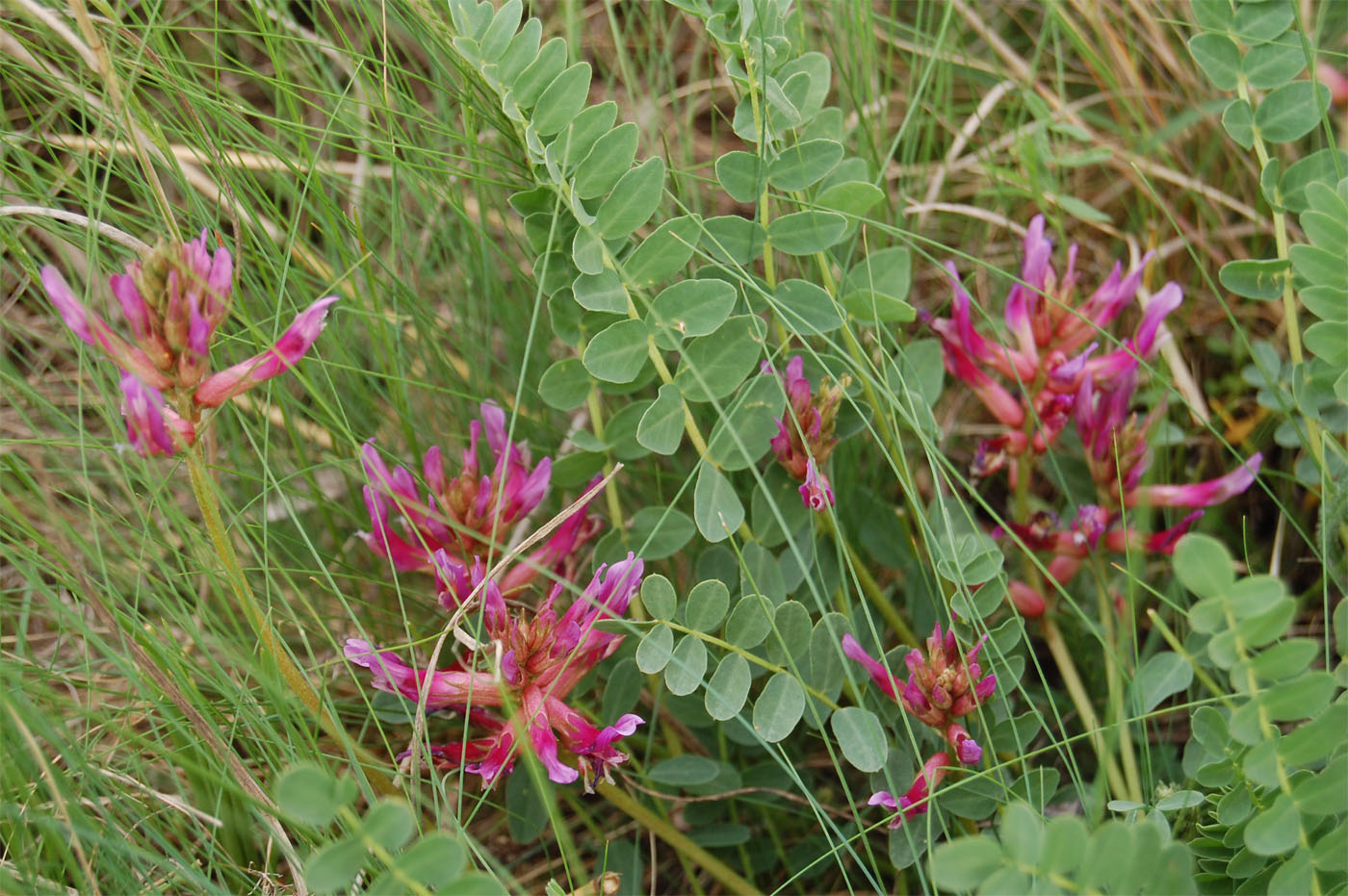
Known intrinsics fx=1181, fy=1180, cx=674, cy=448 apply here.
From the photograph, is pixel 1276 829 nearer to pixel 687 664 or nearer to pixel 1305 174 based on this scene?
pixel 687 664

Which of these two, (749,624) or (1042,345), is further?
(1042,345)

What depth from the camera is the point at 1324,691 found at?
42.3 inches

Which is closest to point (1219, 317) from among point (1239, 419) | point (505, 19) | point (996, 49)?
point (1239, 419)

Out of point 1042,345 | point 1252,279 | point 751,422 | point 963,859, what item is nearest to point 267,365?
point 751,422

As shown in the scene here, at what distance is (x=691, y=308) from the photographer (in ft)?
4.76

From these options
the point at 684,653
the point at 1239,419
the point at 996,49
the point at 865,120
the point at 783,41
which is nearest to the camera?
the point at 684,653

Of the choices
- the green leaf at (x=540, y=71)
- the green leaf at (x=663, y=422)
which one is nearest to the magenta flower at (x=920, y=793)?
the green leaf at (x=663, y=422)

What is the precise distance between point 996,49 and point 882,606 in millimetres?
1316

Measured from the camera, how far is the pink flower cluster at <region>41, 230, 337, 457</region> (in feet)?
3.83

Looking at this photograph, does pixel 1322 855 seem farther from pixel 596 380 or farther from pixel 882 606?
pixel 596 380

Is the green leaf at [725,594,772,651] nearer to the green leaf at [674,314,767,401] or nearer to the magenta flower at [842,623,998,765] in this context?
the magenta flower at [842,623,998,765]

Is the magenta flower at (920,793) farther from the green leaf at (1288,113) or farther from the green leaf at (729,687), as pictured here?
the green leaf at (1288,113)

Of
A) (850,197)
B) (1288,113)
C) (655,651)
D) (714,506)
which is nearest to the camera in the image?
(655,651)

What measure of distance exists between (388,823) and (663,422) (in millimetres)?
653
